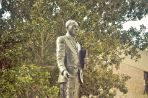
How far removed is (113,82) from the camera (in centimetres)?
1584

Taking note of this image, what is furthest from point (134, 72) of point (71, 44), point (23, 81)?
point (71, 44)

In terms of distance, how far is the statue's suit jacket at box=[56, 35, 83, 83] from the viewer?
24.3 ft

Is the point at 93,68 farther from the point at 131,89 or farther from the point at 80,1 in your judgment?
the point at 131,89

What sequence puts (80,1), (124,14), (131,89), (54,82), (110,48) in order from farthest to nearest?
(131,89) < (124,14) < (80,1) < (110,48) < (54,82)

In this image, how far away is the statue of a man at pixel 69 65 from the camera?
7305 millimetres

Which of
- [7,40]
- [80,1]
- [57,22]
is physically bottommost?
[7,40]

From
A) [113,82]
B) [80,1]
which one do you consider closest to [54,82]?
[113,82]

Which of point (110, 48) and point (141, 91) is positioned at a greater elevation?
point (110, 48)

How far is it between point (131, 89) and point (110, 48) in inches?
554

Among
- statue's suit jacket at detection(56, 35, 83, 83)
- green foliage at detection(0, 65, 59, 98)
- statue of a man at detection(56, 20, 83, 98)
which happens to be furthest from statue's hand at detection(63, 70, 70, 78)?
green foliage at detection(0, 65, 59, 98)

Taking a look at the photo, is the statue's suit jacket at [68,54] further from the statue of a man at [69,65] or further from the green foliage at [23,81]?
the green foliage at [23,81]

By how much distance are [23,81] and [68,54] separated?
1408mm

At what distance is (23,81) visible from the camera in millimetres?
8406

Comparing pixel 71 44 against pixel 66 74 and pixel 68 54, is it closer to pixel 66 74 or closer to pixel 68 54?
pixel 68 54
